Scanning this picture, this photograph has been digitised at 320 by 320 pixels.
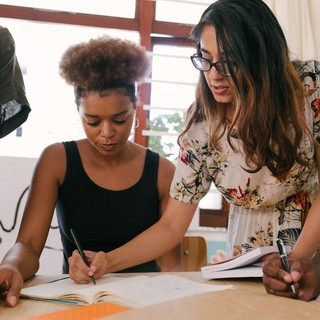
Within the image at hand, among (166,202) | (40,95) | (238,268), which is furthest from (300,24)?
(238,268)

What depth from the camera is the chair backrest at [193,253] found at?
1906 mm

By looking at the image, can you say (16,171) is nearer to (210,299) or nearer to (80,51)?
(80,51)

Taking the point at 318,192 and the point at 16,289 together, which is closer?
the point at 16,289

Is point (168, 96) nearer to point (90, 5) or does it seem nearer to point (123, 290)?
point (90, 5)

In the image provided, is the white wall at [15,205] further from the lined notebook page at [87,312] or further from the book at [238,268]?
the lined notebook page at [87,312]

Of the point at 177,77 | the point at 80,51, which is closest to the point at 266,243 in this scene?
the point at 80,51

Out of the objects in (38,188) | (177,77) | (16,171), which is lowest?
(16,171)

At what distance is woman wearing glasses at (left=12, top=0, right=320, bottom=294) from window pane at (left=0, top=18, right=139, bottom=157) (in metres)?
Result: 1.70

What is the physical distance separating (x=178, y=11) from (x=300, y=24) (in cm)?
74

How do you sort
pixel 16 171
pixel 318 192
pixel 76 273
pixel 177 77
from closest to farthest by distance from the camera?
pixel 76 273 < pixel 318 192 < pixel 16 171 < pixel 177 77

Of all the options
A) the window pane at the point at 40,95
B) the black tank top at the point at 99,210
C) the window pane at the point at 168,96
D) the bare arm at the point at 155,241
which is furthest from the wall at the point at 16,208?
the bare arm at the point at 155,241

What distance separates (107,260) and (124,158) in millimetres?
535

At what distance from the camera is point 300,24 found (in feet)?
10.3

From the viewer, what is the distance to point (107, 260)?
4.01ft
